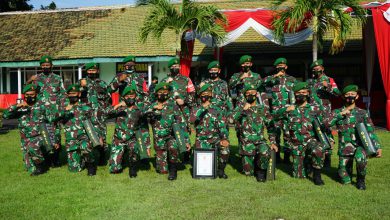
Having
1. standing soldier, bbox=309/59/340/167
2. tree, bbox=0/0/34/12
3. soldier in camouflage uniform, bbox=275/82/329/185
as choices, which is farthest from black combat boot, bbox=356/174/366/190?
tree, bbox=0/0/34/12

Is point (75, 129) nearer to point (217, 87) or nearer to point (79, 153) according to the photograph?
point (79, 153)

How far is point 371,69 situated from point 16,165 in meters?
11.9

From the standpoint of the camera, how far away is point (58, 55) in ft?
69.1

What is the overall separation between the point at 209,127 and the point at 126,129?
59.2 inches

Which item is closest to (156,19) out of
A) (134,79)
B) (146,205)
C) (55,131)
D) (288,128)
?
(134,79)

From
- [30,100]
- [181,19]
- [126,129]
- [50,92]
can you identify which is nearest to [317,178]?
[126,129]

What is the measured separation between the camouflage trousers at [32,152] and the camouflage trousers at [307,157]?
14.8 ft

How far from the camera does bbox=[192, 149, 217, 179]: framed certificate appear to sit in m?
7.17

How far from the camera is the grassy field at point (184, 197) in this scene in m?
5.46

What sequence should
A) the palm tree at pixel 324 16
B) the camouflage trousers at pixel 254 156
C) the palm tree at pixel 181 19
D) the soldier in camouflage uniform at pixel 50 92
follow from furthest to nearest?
1. the palm tree at pixel 181 19
2. the palm tree at pixel 324 16
3. the soldier in camouflage uniform at pixel 50 92
4. the camouflage trousers at pixel 254 156

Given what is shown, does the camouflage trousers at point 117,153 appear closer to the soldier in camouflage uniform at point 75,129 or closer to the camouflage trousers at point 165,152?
the soldier in camouflage uniform at point 75,129

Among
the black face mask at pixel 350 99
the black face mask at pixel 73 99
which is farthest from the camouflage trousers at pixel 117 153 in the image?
the black face mask at pixel 350 99

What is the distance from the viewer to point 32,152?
25.4ft

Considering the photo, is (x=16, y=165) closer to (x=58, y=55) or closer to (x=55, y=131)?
(x=55, y=131)
